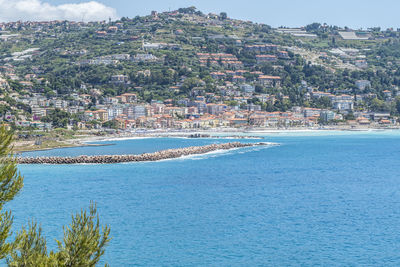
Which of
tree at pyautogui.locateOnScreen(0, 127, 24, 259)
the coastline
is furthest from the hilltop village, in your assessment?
tree at pyautogui.locateOnScreen(0, 127, 24, 259)

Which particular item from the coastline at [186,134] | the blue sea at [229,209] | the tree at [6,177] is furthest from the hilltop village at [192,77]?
the tree at [6,177]

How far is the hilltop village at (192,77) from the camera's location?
96.1 m

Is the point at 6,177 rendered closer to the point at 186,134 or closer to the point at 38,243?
the point at 38,243

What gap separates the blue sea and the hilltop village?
1477 inches

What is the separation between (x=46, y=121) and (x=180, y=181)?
47032 millimetres

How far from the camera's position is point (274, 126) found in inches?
4028

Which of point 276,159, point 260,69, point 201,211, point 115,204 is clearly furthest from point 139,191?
point 260,69

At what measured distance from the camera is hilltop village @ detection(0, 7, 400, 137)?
96.1 meters

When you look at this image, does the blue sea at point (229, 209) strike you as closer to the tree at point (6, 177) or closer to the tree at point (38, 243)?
the tree at point (38, 243)

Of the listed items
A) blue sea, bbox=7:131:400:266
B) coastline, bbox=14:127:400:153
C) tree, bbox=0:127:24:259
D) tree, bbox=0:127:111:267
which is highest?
tree, bbox=0:127:24:259

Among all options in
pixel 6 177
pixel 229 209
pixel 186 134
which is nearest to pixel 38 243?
pixel 6 177

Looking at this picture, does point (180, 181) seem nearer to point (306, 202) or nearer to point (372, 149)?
point (306, 202)

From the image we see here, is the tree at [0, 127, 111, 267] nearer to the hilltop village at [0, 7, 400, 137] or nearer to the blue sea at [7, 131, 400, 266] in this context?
the blue sea at [7, 131, 400, 266]

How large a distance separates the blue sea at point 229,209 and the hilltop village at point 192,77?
37.5 m
